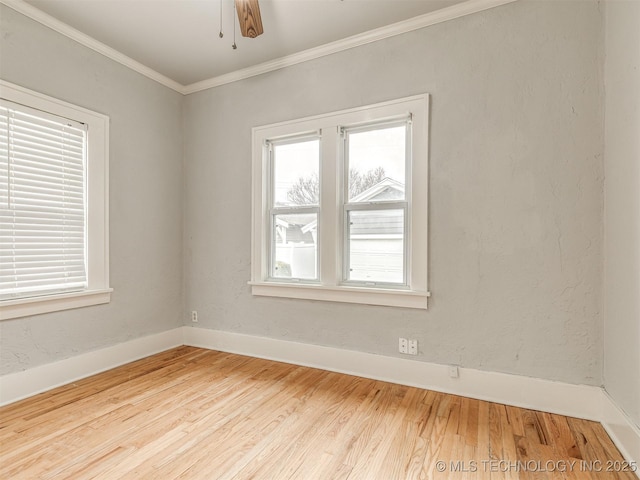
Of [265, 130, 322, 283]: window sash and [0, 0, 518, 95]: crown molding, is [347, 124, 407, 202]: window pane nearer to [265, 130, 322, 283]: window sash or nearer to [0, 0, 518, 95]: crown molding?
[265, 130, 322, 283]: window sash

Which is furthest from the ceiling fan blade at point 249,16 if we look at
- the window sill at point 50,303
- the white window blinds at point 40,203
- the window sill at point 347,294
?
the window sill at point 50,303

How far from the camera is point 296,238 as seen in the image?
3291 millimetres

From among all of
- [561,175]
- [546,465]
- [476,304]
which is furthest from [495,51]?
[546,465]

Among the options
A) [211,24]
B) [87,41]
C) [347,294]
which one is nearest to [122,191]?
A: [87,41]

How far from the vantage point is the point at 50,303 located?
264 centimetres

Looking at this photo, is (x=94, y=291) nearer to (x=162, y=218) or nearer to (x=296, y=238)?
(x=162, y=218)

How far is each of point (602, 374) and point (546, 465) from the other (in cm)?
82

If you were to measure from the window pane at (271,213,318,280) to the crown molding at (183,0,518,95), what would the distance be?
1.44 metres

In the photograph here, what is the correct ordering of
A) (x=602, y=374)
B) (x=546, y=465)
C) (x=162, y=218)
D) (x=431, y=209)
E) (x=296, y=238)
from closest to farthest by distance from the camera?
(x=546, y=465) → (x=602, y=374) → (x=431, y=209) → (x=296, y=238) → (x=162, y=218)

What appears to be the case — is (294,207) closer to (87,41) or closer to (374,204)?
(374,204)

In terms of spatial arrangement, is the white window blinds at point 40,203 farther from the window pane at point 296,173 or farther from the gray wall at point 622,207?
the gray wall at point 622,207

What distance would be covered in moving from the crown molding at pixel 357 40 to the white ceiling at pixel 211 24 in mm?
36

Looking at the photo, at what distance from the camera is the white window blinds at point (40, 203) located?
2.42 metres

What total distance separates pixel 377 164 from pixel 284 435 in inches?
84.0
